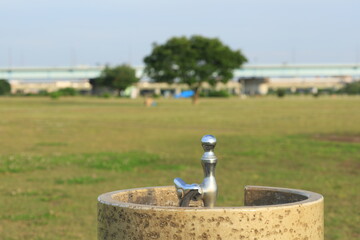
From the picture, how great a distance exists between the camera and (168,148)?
20047mm

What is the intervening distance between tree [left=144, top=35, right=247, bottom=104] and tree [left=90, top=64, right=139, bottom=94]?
4957cm

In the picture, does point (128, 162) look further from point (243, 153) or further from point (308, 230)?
point (308, 230)

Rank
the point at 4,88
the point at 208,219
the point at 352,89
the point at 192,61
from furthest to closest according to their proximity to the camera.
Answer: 1. the point at 352,89
2. the point at 4,88
3. the point at 192,61
4. the point at 208,219

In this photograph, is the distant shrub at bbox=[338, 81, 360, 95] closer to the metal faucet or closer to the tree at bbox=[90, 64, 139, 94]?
the tree at bbox=[90, 64, 139, 94]

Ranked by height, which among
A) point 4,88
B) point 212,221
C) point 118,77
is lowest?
point 4,88

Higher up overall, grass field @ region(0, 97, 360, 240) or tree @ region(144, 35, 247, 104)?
tree @ region(144, 35, 247, 104)

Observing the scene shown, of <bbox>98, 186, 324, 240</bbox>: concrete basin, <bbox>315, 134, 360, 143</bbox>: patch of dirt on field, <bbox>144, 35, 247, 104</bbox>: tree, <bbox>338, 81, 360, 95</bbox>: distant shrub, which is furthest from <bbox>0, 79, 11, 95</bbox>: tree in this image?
<bbox>98, 186, 324, 240</bbox>: concrete basin

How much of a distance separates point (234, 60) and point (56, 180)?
5863 centimetres

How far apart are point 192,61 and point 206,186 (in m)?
63.1

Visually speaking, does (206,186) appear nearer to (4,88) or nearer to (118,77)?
(118,77)

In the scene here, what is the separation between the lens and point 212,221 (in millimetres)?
2898

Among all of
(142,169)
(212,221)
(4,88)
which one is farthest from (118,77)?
(212,221)

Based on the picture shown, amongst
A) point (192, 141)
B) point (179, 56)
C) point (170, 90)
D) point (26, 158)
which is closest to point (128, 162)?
point (26, 158)

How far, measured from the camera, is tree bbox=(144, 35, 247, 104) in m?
65.8
